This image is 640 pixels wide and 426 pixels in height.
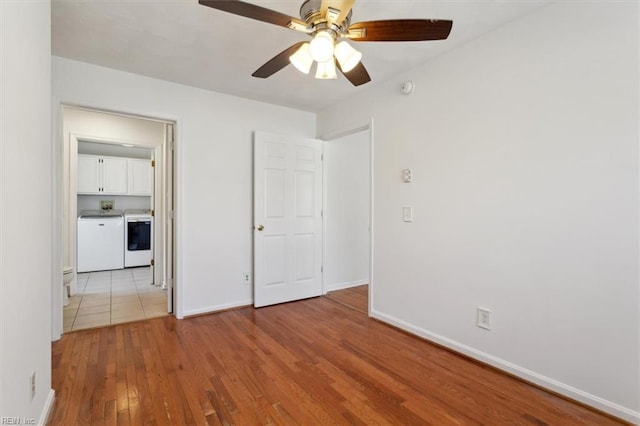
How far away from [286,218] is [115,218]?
3707 millimetres

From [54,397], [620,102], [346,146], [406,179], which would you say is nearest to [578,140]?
[620,102]

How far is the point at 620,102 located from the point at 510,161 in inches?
24.1

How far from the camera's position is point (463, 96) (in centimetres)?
243

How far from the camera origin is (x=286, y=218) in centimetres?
378

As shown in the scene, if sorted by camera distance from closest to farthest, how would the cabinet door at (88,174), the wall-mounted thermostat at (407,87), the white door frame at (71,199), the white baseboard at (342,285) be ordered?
1. the white door frame at (71,199)
2. the wall-mounted thermostat at (407,87)
3. the white baseboard at (342,285)
4. the cabinet door at (88,174)

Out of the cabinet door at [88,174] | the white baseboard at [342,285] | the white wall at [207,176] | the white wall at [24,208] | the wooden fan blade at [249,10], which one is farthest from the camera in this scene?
the cabinet door at [88,174]

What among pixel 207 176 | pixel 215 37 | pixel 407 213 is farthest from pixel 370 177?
pixel 215 37

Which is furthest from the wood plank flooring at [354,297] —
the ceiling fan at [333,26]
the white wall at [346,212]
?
the ceiling fan at [333,26]

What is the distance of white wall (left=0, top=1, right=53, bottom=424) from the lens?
1133mm

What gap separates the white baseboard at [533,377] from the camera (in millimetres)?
1686

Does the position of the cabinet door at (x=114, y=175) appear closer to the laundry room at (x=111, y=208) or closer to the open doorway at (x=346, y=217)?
the laundry room at (x=111, y=208)

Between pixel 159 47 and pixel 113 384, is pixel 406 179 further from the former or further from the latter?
pixel 113 384

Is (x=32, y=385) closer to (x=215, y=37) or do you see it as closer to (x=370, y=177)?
(x=215, y=37)

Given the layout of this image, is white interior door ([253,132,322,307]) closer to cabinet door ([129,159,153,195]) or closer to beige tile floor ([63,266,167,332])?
beige tile floor ([63,266,167,332])
